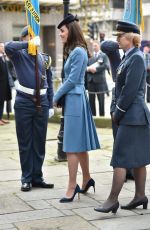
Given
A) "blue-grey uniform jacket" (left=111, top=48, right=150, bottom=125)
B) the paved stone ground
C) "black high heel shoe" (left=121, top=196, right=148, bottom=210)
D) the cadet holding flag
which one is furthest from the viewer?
the cadet holding flag

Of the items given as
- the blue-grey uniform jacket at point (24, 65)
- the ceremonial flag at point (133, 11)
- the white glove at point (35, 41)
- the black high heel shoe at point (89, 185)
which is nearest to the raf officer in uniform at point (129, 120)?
the black high heel shoe at point (89, 185)

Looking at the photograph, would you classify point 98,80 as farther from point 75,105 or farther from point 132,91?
point 132,91

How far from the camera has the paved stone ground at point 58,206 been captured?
5.33 metres

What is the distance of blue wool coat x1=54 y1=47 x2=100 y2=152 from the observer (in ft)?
19.8

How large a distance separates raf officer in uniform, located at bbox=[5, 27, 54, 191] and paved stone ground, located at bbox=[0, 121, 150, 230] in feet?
0.79

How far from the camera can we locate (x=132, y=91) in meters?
5.44

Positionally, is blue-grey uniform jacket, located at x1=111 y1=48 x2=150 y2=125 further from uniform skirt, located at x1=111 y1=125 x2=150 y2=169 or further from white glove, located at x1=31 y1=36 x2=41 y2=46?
white glove, located at x1=31 y1=36 x2=41 y2=46

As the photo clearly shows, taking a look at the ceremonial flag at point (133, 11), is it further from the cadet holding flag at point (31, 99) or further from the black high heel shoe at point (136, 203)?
the black high heel shoe at point (136, 203)

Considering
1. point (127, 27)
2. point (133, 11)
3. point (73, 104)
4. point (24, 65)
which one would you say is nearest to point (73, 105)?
point (73, 104)

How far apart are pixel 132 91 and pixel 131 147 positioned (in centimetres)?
56

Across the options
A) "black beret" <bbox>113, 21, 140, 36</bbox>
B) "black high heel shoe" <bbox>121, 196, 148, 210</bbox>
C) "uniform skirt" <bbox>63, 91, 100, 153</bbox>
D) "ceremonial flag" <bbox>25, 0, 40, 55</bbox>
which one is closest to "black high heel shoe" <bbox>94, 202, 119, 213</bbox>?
"black high heel shoe" <bbox>121, 196, 148, 210</bbox>

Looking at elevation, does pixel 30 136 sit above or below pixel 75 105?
below

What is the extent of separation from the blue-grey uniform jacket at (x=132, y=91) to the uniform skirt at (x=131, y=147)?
3.0 inches

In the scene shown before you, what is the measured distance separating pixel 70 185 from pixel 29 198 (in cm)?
49
